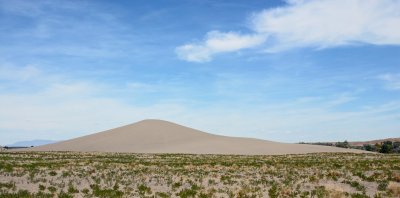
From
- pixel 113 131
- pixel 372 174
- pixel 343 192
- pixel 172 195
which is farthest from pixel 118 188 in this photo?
pixel 113 131

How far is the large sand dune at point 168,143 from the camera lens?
106 metres

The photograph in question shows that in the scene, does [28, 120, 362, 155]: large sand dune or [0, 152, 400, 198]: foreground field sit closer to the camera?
[0, 152, 400, 198]: foreground field

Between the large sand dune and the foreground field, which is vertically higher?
the large sand dune

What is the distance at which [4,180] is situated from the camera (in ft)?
90.1

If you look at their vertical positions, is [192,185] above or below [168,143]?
below

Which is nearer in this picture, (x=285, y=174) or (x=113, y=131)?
(x=285, y=174)

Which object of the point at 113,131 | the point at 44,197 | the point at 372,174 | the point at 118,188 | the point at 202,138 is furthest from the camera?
the point at 113,131

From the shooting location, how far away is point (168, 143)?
123 metres

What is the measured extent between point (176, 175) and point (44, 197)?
12.5 m

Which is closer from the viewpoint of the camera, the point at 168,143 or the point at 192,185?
the point at 192,185

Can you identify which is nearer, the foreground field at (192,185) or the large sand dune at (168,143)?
the foreground field at (192,185)

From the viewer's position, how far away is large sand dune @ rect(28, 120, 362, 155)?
106 meters

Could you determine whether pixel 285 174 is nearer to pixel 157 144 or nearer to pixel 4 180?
pixel 4 180

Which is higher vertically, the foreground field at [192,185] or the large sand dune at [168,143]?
the large sand dune at [168,143]
